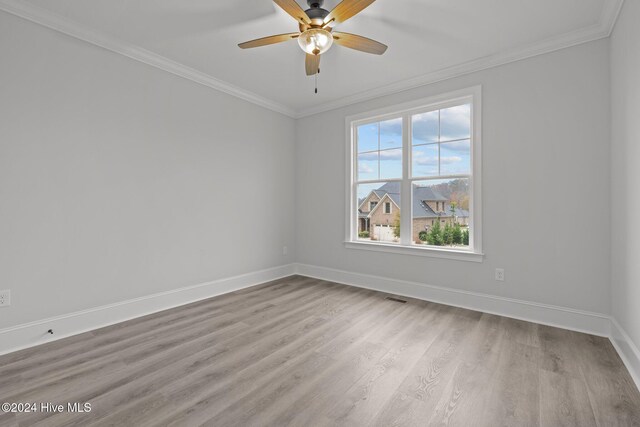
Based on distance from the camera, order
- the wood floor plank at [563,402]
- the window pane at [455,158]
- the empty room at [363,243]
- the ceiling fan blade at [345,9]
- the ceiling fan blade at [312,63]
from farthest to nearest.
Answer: the window pane at [455,158]
the ceiling fan blade at [312,63]
the ceiling fan blade at [345,9]
the empty room at [363,243]
the wood floor plank at [563,402]

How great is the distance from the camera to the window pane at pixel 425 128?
143 inches

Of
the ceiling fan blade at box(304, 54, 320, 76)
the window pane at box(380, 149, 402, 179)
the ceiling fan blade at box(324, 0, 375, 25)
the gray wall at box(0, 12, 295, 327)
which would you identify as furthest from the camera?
the window pane at box(380, 149, 402, 179)

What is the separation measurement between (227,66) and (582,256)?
13.3 ft

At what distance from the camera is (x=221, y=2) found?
2.34m

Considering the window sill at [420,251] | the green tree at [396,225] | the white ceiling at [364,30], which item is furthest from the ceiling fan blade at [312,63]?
the window sill at [420,251]

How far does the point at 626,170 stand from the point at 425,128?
1944 mm

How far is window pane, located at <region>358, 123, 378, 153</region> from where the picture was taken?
4.17 metres

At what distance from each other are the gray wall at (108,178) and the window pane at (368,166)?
62.3 inches

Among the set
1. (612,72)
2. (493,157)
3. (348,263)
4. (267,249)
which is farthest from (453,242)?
(267,249)

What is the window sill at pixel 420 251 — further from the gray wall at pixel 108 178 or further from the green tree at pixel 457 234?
the gray wall at pixel 108 178

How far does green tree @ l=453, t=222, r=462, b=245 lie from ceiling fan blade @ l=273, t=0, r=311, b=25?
2.63m

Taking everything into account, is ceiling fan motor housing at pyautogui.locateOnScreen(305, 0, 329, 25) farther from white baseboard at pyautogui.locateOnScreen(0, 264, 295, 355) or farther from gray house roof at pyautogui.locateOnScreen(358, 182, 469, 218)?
white baseboard at pyautogui.locateOnScreen(0, 264, 295, 355)

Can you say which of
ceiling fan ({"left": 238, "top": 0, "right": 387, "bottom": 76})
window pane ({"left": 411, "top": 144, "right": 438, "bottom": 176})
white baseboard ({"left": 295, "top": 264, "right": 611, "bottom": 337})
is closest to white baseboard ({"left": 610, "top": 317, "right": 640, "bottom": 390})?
white baseboard ({"left": 295, "top": 264, "right": 611, "bottom": 337})

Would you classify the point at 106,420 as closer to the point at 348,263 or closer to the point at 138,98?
the point at 138,98
